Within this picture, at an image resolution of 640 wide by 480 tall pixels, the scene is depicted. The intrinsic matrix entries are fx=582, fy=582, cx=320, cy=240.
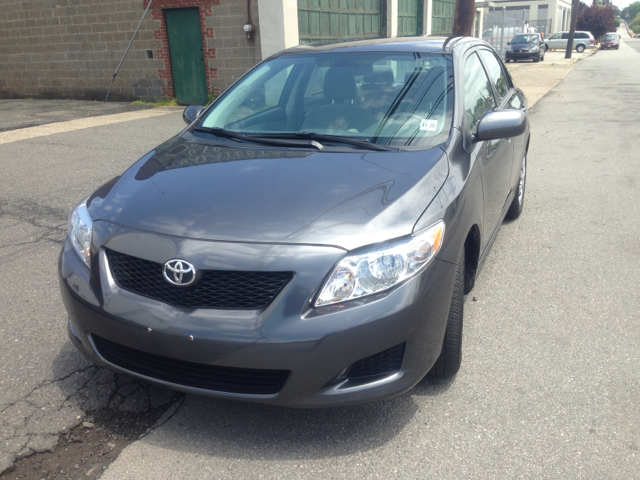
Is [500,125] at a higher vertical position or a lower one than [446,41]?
lower

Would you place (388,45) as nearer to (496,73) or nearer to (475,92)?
(475,92)

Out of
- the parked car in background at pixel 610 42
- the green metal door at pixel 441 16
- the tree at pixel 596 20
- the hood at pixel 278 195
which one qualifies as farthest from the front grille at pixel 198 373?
the tree at pixel 596 20

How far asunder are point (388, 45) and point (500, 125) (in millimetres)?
1051

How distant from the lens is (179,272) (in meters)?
2.31

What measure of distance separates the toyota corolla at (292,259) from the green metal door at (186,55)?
11304 millimetres

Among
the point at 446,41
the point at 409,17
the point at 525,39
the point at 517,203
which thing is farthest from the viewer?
the point at 525,39

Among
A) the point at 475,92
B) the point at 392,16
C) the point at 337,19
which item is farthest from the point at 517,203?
the point at 392,16

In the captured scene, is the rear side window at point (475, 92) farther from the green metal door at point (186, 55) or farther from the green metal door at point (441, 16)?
the green metal door at point (441, 16)

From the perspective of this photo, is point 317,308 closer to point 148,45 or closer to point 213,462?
point 213,462

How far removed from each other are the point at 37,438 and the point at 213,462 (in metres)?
0.82

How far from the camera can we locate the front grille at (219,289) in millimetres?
2258

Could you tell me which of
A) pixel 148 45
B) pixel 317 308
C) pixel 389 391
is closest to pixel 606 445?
pixel 389 391

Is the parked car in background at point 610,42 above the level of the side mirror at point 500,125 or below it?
below

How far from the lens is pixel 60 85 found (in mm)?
16219
